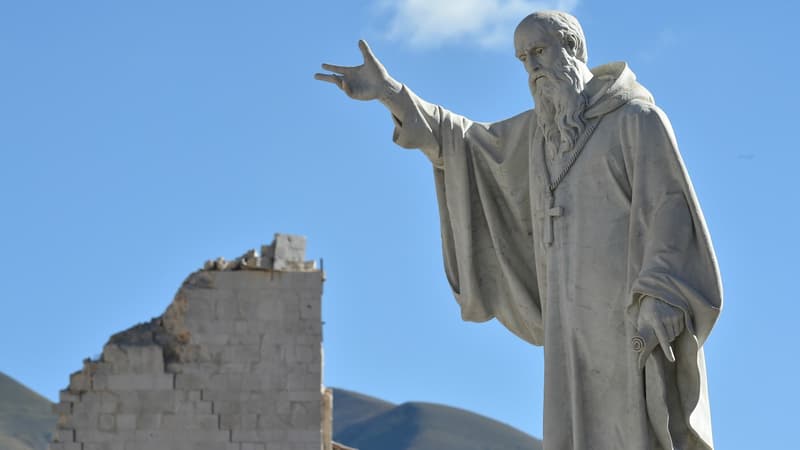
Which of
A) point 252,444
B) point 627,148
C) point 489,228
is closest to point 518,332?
point 489,228

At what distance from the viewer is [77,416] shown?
2872 cm

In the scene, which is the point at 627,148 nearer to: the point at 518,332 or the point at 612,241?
the point at 612,241

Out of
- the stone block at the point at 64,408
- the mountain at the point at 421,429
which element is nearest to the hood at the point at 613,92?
the stone block at the point at 64,408

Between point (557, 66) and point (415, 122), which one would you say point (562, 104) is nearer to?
point (557, 66)

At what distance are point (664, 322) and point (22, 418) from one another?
39030mm

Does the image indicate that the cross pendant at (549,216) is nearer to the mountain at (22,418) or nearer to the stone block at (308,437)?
the stone block at (308,437)

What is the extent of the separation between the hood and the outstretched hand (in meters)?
0.82

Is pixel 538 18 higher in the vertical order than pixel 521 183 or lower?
higher

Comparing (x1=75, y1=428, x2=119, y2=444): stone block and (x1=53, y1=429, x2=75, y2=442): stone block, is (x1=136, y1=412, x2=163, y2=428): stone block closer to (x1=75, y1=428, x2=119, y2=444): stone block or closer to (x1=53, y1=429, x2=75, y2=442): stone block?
(x1=75, y1=428, x2=119, y2=444): stone block

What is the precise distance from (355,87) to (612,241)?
125 centimetres

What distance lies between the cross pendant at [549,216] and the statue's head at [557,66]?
0.24 metres

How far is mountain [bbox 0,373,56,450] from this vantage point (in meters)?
43.5

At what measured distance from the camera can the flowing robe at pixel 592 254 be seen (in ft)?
27.2

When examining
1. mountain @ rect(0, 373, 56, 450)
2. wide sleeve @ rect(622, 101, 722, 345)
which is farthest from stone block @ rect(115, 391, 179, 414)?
wide sleeve @ rect(622, 101, 722, 345)
